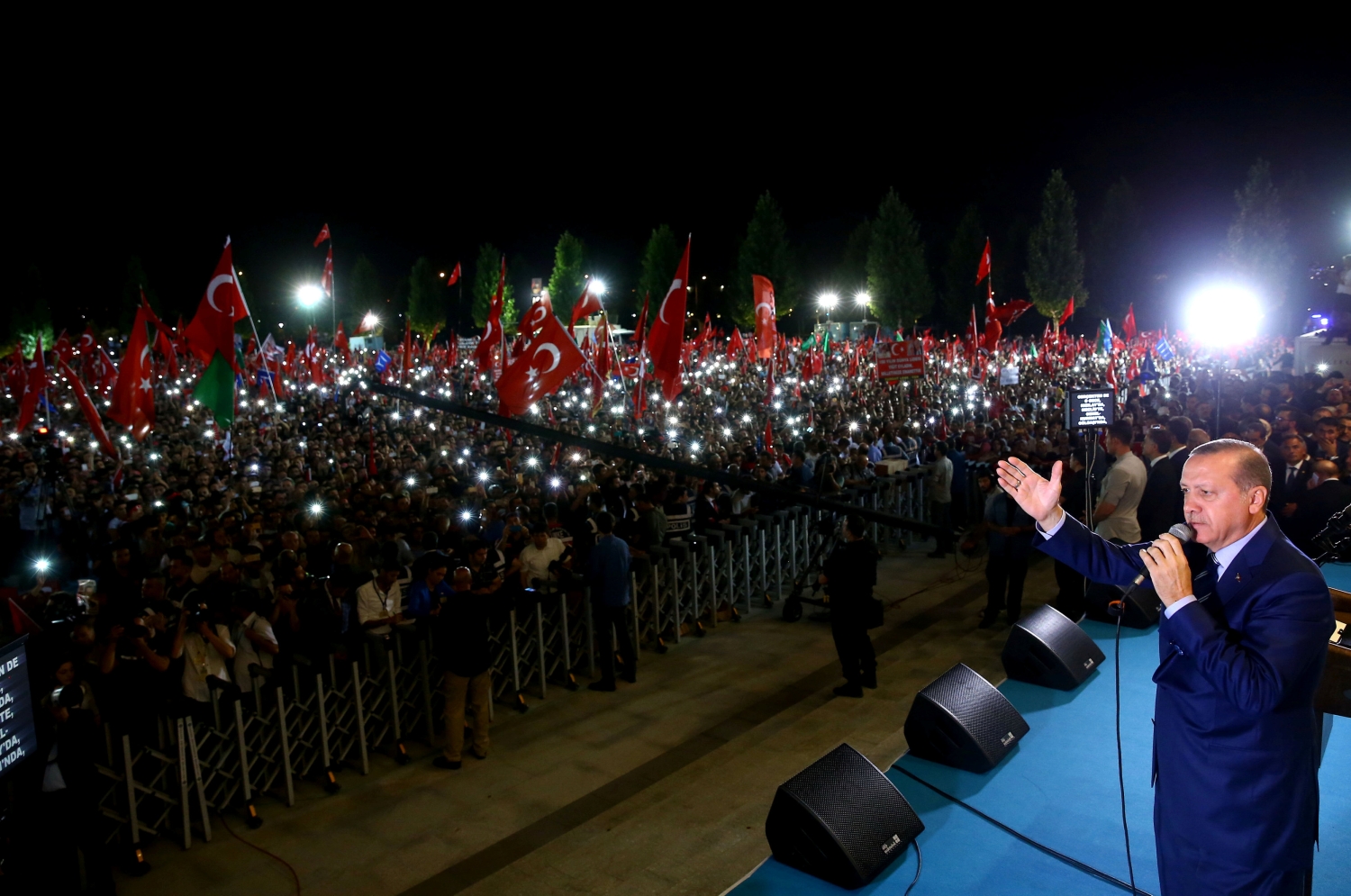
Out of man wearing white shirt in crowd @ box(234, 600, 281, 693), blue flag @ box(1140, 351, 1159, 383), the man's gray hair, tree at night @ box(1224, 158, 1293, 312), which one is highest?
tree at night @ box(1224, 158, 1293, 312)

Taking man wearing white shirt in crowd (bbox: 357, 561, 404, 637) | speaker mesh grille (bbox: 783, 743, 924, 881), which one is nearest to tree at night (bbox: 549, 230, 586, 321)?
man wearing white shirt in crowd (bbox: 357, 561, 404, 637)

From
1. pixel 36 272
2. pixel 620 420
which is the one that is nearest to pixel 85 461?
pixel 620 420

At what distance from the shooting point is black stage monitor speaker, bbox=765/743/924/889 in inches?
156

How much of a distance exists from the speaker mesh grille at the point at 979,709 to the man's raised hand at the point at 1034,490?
249cm

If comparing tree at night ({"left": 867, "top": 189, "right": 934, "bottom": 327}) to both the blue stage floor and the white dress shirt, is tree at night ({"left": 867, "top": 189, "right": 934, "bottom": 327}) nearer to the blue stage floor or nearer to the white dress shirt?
the blue stage floor

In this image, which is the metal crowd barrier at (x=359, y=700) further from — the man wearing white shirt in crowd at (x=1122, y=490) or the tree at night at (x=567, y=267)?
the tree at night at (x=567, y=267)

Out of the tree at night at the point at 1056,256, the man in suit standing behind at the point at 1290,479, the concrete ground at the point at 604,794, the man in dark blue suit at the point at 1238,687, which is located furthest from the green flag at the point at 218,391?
the tree at night at the point at 1056,256

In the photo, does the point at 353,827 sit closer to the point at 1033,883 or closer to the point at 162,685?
the point at 162,685

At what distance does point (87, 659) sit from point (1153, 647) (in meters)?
7.89

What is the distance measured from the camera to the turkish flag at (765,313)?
17.5 meters

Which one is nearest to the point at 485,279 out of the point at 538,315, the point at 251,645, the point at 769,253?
the point at 769,253

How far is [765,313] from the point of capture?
1830cm

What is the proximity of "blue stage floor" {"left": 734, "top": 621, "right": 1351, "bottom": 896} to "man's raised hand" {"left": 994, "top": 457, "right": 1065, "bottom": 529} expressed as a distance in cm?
206

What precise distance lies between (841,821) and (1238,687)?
221 cm
